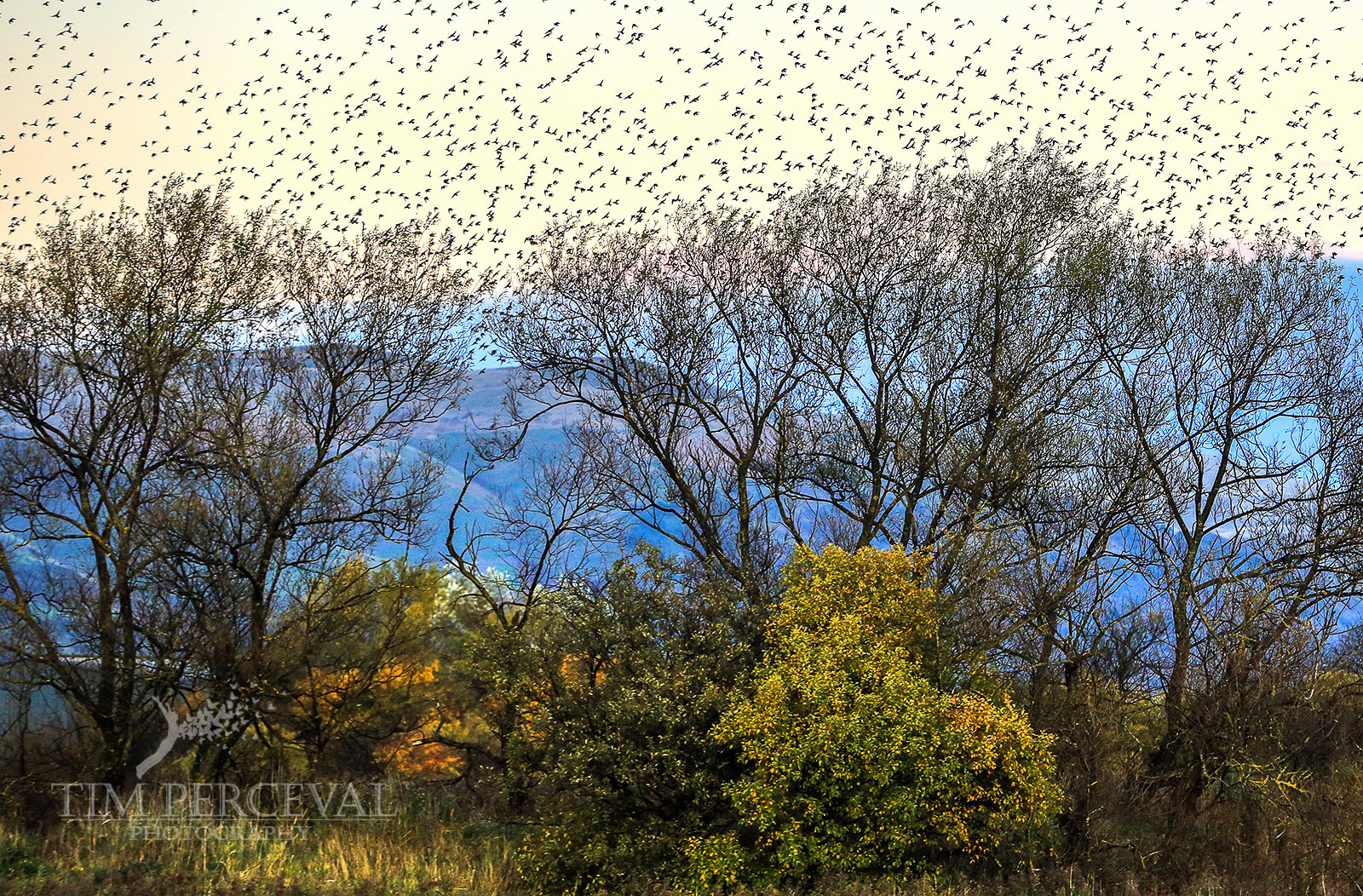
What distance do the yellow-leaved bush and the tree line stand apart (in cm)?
7

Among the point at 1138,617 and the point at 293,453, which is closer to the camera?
the point at 293,453

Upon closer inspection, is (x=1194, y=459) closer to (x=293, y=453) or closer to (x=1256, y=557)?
(x=1256, y=557)

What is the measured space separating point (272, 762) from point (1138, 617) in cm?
2592

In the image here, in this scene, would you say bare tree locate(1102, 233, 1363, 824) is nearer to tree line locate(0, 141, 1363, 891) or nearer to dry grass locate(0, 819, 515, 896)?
tree line locate(0, 141, 1363, 891)

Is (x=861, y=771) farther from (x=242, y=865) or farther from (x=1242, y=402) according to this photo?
(x=1242, y=402)

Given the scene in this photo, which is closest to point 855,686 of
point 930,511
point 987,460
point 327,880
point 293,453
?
point 327,880

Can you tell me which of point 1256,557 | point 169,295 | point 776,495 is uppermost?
point 169,295

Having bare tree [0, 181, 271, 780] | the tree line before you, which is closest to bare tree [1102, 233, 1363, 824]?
the tree line

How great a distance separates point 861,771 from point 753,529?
14.6 meters

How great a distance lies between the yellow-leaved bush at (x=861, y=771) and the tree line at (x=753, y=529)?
0.23 feet

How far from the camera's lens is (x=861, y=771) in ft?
46.1

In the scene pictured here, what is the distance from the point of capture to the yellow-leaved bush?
13758 millimetres

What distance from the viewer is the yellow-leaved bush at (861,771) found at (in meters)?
13.8

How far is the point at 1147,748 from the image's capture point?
62.1 feet
